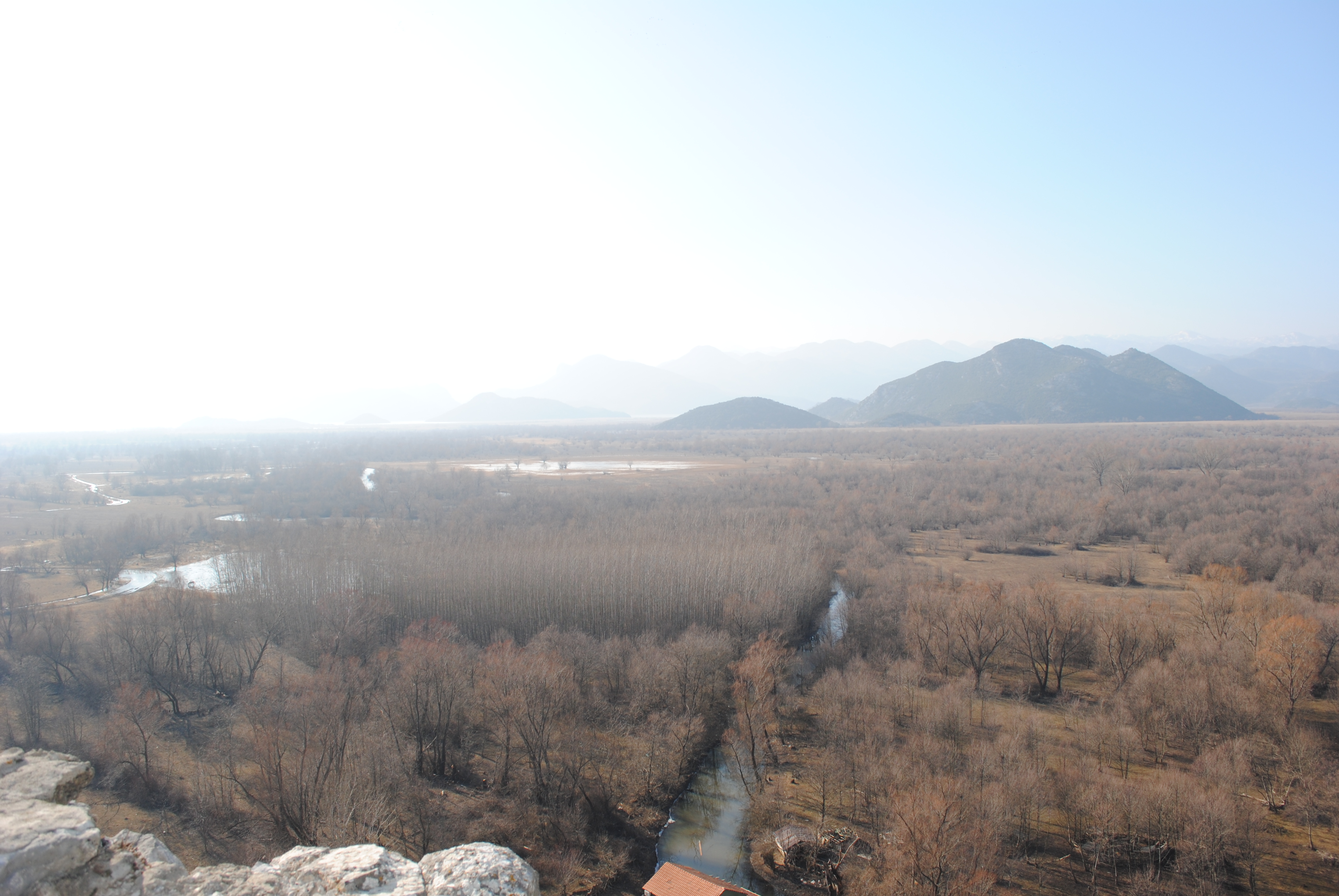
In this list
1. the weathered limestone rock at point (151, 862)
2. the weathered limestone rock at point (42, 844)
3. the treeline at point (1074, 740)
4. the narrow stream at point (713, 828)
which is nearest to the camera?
the weathered limestone rock at point (42, 844)

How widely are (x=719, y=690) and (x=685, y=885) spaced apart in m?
12.9

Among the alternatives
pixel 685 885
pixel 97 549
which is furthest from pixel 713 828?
pixel 97 549

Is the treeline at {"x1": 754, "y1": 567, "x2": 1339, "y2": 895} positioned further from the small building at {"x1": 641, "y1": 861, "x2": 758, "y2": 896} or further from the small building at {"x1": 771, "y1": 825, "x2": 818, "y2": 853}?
the small building at {"x1": 641, "y1": 861, "x2": 758, "y2": 896}

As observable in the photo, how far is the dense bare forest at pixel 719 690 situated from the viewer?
828 inches

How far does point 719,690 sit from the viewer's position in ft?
107

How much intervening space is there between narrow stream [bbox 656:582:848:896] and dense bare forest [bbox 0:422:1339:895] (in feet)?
2.18

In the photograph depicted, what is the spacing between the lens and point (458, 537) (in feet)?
171

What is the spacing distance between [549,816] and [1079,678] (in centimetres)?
3068

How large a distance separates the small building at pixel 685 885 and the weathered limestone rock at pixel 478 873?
13.3 meters

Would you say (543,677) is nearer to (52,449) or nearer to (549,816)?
(549,816)

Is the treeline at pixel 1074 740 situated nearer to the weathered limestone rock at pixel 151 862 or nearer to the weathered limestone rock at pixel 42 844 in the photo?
the weathered limestone rock at pixel 151 862

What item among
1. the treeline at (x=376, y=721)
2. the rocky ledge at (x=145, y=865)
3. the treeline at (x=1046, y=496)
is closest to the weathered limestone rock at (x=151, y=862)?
the rocky ledge at (x=145, y=865)

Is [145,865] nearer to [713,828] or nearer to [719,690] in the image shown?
[713,828]

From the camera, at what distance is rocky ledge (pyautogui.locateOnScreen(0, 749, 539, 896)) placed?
6105 millimetres
